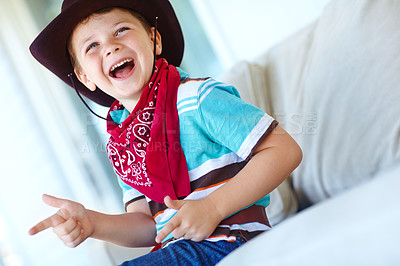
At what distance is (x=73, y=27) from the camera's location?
2.86ft

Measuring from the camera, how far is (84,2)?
32.4 inches

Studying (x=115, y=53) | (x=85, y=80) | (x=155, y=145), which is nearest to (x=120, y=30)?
(x=115, y=53)

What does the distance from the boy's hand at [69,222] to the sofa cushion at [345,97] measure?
63cm

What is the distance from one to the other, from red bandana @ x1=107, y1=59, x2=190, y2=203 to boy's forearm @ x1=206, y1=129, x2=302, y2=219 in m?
0.11

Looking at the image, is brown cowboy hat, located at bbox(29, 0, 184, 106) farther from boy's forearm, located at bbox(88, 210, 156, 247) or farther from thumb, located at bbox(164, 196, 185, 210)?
thumb, located at bbox(164, 196, 185, 210)

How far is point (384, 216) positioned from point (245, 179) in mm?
417

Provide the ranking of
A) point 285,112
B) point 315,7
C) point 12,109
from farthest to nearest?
point 315,7, point 12,109, point 285,112

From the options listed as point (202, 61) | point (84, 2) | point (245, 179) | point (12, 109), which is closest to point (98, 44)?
point (84, 2)

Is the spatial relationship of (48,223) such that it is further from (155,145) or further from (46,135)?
(46,135)

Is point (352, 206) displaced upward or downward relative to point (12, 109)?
downward

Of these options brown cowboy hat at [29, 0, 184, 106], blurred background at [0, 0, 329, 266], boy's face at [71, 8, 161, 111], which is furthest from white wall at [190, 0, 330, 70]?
boy's face at [71, 8, 161, 111]

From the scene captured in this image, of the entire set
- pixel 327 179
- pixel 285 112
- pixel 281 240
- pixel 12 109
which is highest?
pixel 12 109

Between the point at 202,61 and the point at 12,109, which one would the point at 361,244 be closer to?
the point at 12,109

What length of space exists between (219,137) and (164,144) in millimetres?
118
